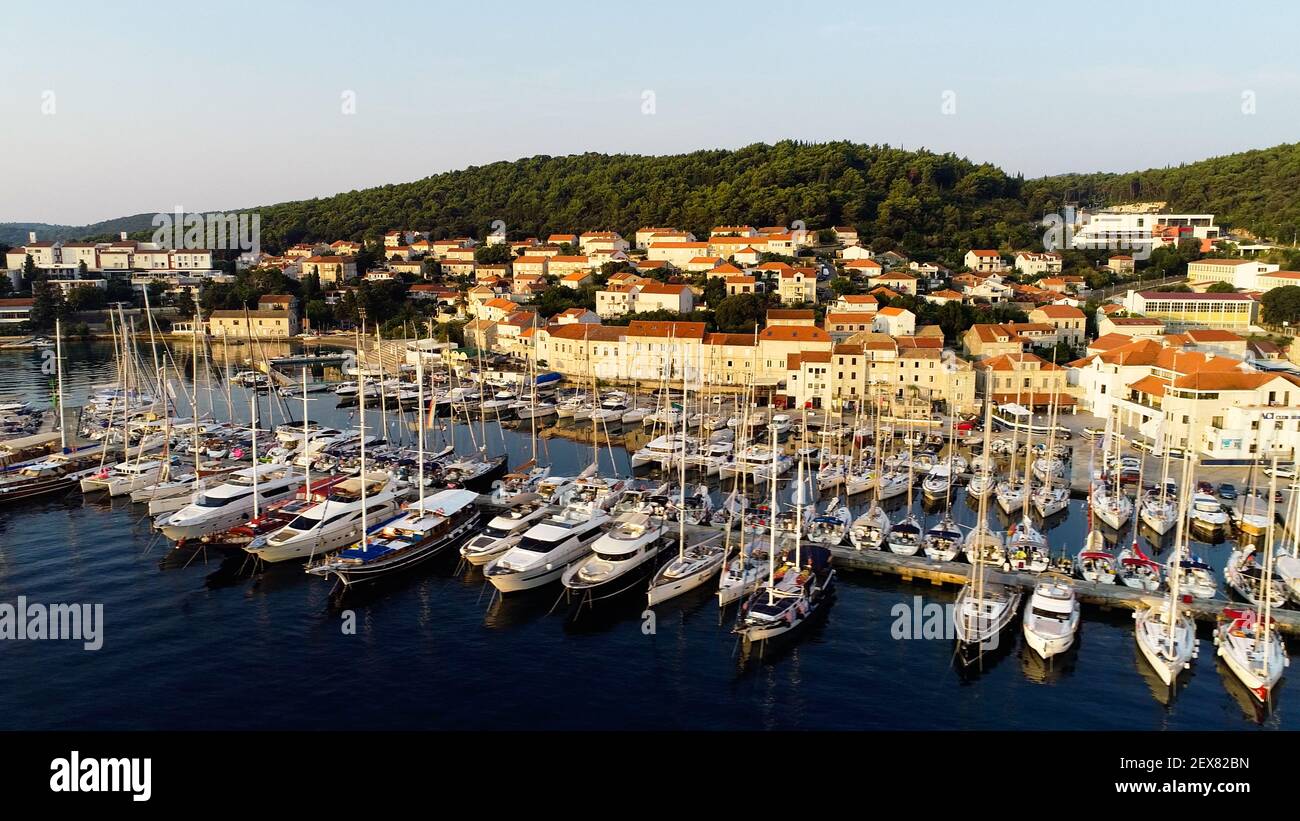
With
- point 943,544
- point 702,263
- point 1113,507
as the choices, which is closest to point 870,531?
point 943,544

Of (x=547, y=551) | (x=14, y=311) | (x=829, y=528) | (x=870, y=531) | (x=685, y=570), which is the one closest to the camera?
(x=685, y=570)

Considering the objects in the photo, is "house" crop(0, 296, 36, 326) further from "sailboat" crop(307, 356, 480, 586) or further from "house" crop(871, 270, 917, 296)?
"house" crop(871, 270, 917, 296)

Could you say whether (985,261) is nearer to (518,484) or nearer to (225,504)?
(518,484)

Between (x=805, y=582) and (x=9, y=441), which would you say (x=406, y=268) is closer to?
(x=9, y=441)

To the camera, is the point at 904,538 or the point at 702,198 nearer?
the point at 904,538

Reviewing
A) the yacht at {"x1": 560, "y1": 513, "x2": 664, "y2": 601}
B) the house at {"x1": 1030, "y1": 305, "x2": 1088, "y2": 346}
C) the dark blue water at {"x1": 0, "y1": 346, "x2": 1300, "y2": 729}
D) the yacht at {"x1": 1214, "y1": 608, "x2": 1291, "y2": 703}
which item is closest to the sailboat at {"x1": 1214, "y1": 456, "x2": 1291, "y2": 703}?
the yacht at {"x1": 1214, "y1": 608, "x2": 1291, "y2": 703}

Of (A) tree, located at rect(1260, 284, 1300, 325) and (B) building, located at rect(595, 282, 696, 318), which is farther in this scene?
(B) building, located at rect(595, 282, 696, 318)

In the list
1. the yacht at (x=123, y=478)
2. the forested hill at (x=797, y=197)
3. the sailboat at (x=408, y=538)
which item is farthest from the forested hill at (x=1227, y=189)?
the yacht at (x=123, y=478)
